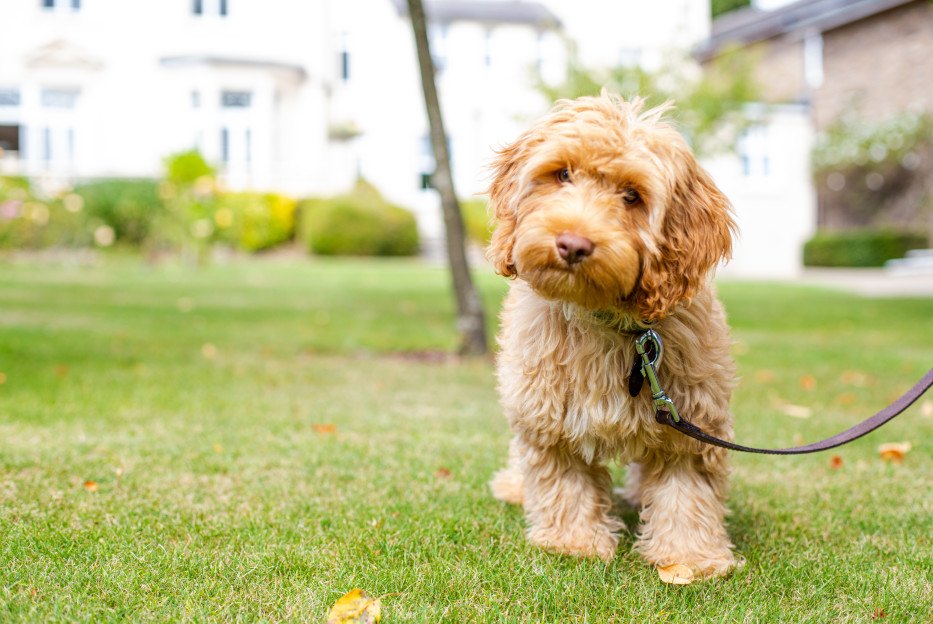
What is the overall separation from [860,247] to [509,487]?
86.5ft

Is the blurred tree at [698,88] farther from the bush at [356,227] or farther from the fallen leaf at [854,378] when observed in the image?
the fallen leaf at [854,378]

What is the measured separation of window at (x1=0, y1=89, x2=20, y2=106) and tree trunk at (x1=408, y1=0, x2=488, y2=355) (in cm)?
2575

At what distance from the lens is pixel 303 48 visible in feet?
98.7

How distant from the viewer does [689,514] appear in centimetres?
310

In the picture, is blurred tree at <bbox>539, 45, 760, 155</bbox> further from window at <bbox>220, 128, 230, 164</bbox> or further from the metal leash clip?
the metal leash clip

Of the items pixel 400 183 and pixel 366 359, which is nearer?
pixel 366 359

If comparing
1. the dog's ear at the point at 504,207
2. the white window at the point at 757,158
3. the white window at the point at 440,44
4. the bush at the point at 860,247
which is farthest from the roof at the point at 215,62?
the dog's ear at the point at 504,207

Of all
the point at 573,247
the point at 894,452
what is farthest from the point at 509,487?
the point at 894,452

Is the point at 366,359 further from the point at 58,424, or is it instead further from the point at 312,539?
the point at 312,539

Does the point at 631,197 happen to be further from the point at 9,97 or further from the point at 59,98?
the point at 9,97

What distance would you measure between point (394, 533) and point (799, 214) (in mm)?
30156

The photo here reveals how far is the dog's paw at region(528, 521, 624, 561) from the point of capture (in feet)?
10.4

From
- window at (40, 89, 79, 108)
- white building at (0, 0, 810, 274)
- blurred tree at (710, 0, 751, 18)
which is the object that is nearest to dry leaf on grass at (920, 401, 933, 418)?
white building at (0, 0, 810, 274)

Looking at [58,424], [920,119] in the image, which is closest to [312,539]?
[58,424]
